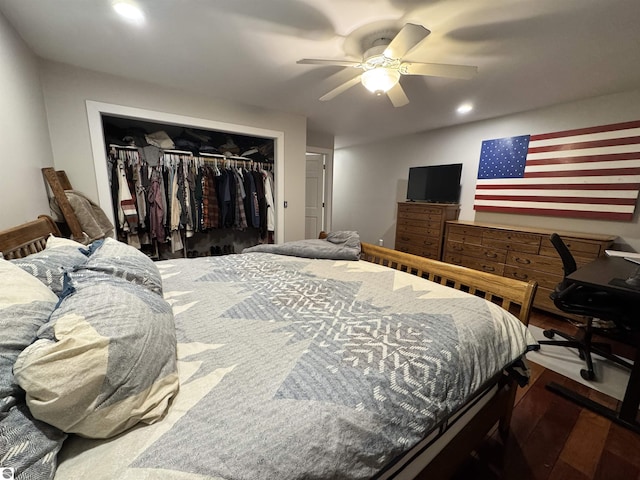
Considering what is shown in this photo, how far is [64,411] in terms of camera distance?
513 mm

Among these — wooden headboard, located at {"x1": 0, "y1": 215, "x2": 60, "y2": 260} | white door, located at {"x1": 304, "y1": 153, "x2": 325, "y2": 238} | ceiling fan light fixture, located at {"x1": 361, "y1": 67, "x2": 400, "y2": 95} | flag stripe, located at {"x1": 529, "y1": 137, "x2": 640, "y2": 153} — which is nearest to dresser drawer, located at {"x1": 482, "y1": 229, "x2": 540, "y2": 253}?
flag stripe, located at {"x1": 529, "y1": 137, "x2": 640, "y2": 153}

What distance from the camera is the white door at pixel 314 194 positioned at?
4.46 metres

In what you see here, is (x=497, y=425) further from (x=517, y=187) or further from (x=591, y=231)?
(x=517, y=187)

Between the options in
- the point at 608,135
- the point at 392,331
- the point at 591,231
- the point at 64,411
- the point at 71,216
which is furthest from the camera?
the point at 591,231

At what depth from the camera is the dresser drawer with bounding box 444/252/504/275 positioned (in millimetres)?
2971

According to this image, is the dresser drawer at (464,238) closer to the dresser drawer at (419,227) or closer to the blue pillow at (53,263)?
the dresser drawer at (419,227)

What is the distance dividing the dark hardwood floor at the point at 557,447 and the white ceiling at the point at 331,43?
225cm

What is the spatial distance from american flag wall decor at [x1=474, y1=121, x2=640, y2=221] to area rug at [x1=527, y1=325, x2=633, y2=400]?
4.99ft

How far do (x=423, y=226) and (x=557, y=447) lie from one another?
275 centimetres

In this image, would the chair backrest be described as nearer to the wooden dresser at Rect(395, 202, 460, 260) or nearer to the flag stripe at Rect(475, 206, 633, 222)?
the flag stripe at Rect(475, 206, 633, 222)

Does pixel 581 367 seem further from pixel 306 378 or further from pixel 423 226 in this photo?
pixel 306 378

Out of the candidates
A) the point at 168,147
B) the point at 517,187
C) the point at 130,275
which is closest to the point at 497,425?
the point at 130,275

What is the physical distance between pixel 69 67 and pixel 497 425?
395 cm

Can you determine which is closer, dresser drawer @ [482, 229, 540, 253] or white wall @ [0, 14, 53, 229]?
white wall @ [0, 14, 53, 229]
